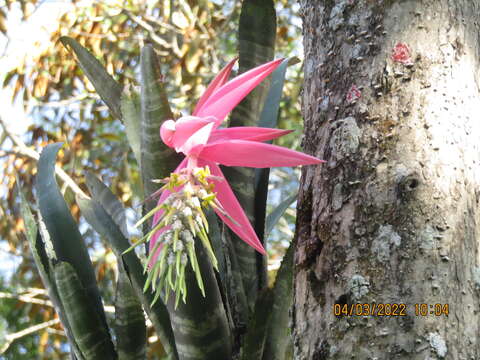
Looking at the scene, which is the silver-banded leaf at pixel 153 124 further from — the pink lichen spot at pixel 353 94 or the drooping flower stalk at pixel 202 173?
the pink lichen spot at pixel 353 94

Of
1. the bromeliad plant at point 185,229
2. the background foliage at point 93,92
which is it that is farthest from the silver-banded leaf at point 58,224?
the background foliage at point 93,92

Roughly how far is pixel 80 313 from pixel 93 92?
176cm

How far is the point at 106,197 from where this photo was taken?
118 centimetres

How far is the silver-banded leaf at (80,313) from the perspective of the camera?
97 centimetres

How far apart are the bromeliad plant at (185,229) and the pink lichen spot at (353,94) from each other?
0.09 meters

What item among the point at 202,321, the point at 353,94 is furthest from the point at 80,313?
the point at 353,94

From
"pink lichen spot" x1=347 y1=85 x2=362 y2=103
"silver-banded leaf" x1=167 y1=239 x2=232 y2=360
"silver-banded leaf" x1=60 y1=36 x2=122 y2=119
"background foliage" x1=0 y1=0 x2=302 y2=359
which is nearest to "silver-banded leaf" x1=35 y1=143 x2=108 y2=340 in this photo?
"silver-banded leaf" x1=60 y1=36 x2=122 y2=119

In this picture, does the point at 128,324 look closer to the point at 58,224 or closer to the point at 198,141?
the point at 58,224

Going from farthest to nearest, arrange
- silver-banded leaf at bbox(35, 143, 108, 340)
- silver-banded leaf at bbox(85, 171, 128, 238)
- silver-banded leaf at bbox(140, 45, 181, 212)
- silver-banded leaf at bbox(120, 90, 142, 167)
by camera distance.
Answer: silver-banded leaf at bbox(85, 171, 128, 238), silver-banded leaf at bbox(35, 143, 108, 340), silver-banded leaf at bbox(120, 90, 142, 167), silver-banded leaf at bbox(140, 45, 181, 212)

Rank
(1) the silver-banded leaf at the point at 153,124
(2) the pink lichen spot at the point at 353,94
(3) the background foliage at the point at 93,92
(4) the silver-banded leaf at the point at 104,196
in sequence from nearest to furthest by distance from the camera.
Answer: (2) the pink lichen spot at the point at 353,94 < (1) the silver-banded leaf at the point at 153,124 < (4) the silver-banded leaf at the point at 104,196 < (3) the background foliage at the point at 93,92

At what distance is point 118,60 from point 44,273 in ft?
6.87

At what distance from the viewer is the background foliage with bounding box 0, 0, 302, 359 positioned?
8.45 ft

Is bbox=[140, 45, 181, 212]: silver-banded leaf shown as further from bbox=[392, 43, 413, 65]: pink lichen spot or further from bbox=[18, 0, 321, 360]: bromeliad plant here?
bbox=[392, 43, 413, 65]: pink lichen spot

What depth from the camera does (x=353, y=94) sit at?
27.6 inches
